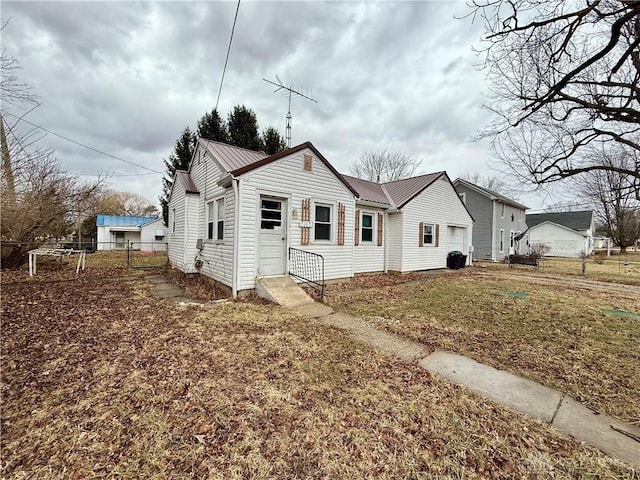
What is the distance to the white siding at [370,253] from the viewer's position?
1059cm

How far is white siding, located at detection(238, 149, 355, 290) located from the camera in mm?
7016

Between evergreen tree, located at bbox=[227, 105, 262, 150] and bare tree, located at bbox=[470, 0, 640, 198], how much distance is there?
1727 cm

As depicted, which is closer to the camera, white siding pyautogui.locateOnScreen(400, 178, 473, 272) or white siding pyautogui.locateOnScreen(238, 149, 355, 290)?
white siding pyautogui.locateOnScreen(238, 149, 355, 290)

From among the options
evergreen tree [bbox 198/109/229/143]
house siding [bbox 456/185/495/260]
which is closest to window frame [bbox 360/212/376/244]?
house siding [bbox 456/185/495/260]

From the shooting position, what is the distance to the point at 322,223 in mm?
8625

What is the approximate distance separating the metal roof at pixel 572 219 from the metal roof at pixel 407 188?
2970 cm

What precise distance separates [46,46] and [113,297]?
25.8 ft

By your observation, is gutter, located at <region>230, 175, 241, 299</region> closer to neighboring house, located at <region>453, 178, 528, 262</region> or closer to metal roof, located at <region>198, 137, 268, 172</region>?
metal roof, located at <region>198, 137, 268, 172</region>

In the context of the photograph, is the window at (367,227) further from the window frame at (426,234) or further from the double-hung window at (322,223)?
the window frame at (426,234)

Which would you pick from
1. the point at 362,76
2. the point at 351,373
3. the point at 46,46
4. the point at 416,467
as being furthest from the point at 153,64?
the point at 416,467

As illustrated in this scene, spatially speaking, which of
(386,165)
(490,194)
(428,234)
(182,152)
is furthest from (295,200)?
(386,165)

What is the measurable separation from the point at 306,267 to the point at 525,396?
5.91m

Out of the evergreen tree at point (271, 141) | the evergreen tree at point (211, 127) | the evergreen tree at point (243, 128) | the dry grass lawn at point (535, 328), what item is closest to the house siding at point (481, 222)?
the dry grass lawn at point (535, 328)

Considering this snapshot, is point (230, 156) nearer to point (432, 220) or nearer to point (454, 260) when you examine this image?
point (432, 220)
